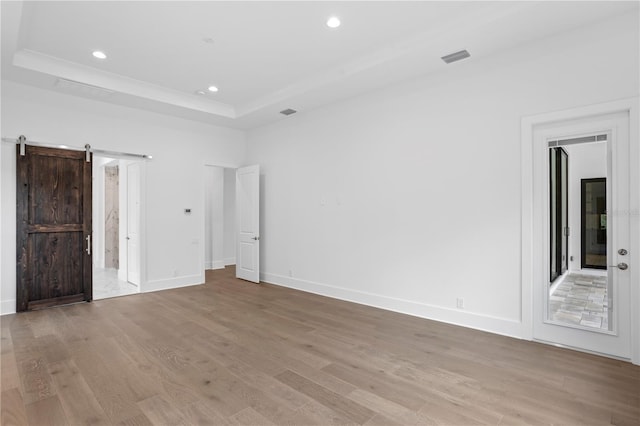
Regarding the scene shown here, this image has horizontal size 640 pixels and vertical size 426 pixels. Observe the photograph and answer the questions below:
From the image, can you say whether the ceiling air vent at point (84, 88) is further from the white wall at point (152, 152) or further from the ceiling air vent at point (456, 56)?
the ceiling air vent at point (456, 56)

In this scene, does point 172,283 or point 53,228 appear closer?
point 53,228

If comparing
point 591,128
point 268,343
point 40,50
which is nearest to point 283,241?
point 268,343

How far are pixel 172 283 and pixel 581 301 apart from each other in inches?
238

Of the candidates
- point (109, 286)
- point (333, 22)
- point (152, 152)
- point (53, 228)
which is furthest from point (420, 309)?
point (109, 286)

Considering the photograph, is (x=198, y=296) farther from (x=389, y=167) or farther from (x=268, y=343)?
(x=389, y=167)

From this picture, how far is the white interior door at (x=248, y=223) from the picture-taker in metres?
6.65

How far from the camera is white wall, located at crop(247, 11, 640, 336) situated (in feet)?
11.3

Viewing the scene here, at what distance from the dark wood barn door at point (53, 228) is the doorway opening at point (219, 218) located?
3187 millimetres

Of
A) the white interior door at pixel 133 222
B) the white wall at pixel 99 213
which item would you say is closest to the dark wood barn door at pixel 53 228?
the white interior door at pixel 133 222

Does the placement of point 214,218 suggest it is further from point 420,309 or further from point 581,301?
point 581,301

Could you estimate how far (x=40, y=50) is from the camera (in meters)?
4.07

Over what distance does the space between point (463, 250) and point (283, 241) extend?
133 inches

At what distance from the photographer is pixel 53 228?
5.04 m

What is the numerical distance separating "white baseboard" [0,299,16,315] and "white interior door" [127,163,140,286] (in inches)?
65.9
